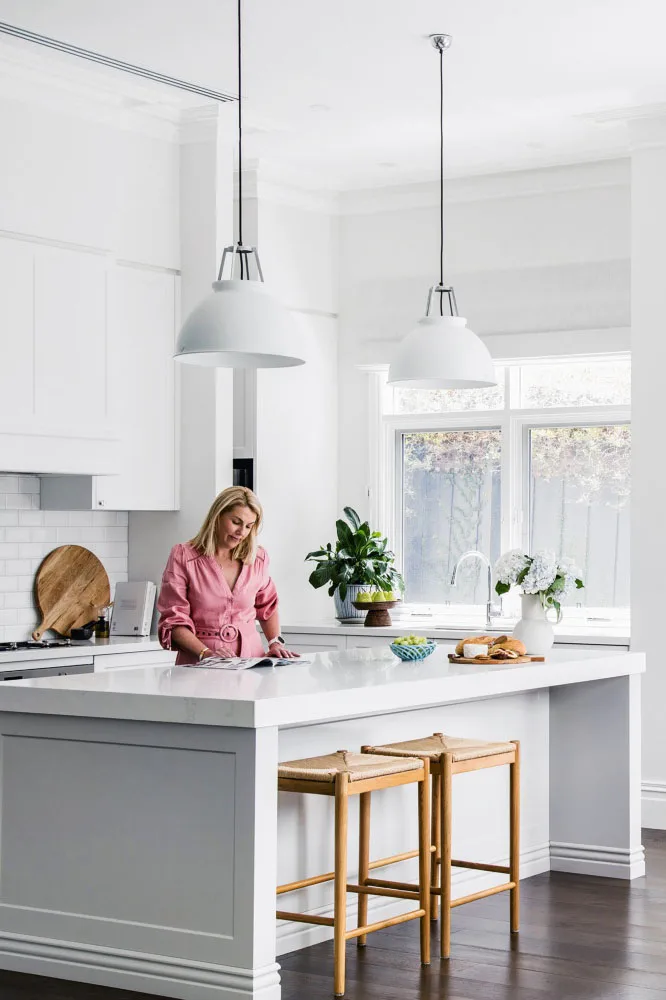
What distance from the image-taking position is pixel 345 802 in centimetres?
387

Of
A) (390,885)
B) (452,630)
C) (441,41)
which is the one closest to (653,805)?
(452,630)

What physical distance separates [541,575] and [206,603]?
1.29 metres

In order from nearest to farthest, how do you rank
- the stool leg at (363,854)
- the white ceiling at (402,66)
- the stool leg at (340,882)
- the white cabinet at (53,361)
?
the stool leg at (340,882)
the stool leg at (363,854)
the white ceiling at (402,66)
the white cabinet at (53,361)

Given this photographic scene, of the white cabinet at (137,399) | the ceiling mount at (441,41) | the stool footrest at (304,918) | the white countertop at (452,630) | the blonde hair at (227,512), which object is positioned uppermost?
the ceiling mount at (441,41)

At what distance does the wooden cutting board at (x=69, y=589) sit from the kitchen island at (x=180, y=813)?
191 centimetres

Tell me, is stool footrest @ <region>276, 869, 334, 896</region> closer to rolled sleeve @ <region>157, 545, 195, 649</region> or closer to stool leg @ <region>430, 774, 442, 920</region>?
stool leg @ <region>430, 774, 442, 920</region>

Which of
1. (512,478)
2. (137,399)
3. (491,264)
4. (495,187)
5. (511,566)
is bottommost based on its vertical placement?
(511,566)

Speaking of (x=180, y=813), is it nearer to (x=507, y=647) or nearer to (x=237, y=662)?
(x=237, y=662)

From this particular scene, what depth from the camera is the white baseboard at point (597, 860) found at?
5.34 metres

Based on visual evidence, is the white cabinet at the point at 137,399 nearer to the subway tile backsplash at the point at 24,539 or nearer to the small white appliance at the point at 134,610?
the subway tile backsplash at the point at 24,539

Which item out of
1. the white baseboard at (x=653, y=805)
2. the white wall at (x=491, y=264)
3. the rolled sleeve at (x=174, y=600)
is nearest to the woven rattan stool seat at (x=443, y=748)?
the rolled sleeve at (x=174, y=600)

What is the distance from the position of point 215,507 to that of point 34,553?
168 centimetres

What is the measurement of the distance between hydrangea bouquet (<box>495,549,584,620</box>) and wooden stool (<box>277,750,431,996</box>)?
1.30 metres

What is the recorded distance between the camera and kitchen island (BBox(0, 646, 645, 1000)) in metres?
3.68
